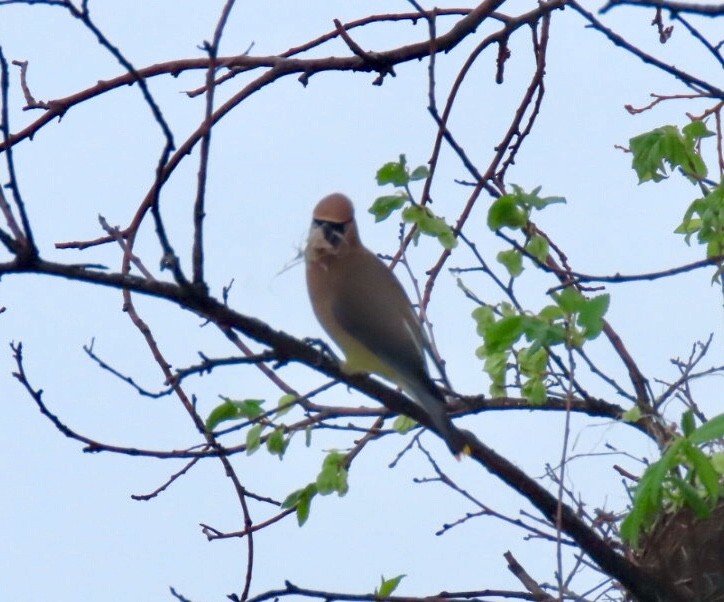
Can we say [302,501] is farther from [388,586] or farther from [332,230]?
[332,230]

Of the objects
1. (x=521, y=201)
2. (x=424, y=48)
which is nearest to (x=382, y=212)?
(x=521, y=201)

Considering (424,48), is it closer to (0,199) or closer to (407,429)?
(407,429)

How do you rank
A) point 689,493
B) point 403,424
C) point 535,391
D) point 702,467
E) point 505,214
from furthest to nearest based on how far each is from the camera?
1. point 403,424
2. point 535,391
3. point 505,214
4. point 689,493
5. point 702,467

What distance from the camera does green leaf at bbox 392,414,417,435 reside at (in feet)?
9.98

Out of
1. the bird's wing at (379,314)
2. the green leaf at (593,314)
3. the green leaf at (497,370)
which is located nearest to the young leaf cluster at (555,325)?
the green leaf at (593,314)

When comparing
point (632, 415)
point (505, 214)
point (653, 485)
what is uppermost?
point (505, 214)

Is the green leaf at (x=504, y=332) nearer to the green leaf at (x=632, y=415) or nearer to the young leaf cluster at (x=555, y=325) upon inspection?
the young leaf cluster at (x=555, y=325)

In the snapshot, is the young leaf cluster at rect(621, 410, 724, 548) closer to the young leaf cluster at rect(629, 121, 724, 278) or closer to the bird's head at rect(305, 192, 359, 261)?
the young leaf cluster at rect(629, 121, 724, 278)

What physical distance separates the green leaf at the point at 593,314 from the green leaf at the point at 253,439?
0.76 meters

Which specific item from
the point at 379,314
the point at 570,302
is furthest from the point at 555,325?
the point at 379,314

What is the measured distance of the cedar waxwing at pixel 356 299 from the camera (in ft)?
11.7

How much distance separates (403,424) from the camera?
306cm

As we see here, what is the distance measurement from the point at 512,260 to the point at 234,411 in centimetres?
69

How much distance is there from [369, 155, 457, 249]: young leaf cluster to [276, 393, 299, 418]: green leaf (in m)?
0.44
